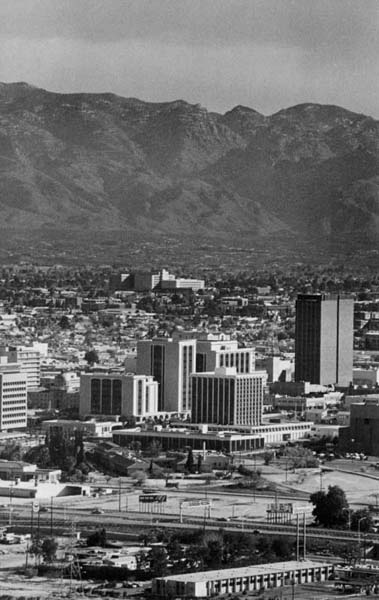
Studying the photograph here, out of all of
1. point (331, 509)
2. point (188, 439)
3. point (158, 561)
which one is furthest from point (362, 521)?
point (188, 439)

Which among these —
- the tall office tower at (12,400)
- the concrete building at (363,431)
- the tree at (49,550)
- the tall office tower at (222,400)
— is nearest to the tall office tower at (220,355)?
the tall office tower at (222,400)

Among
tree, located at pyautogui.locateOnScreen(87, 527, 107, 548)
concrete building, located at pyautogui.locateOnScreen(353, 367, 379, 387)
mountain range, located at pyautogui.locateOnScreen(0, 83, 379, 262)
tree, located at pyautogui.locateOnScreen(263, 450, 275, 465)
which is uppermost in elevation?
mountain range, located at pyautogui.locateOnScreen(0, 83, 379, 262)

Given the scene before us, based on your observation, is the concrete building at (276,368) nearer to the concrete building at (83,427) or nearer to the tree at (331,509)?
the concrete building at (83,427)

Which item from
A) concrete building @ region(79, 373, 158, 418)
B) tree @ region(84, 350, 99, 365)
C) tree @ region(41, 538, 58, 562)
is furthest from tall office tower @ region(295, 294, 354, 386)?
tree @ region(41, 538, 58, 562)

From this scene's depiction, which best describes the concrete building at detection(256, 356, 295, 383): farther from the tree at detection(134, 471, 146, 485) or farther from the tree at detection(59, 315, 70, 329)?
the tree at detection(59, 315, 70, 329)

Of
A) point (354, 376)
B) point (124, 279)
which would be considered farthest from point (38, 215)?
point (354, 376)
